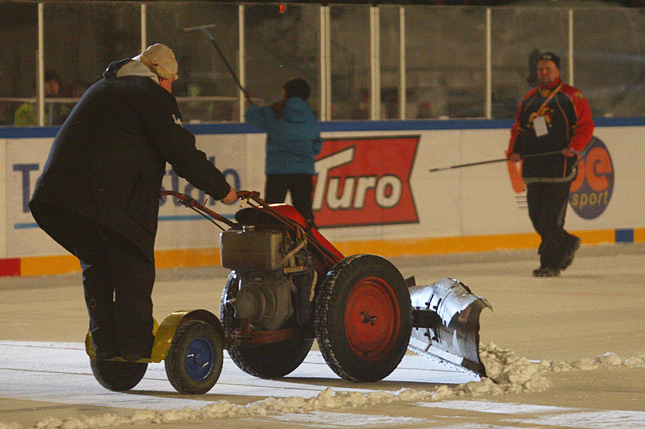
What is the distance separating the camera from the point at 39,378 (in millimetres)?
7625

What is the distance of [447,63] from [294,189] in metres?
3.66

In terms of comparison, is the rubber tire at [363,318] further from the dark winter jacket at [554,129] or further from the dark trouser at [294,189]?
the dark trouser at [294,189]

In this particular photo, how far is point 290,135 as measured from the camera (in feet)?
46.6

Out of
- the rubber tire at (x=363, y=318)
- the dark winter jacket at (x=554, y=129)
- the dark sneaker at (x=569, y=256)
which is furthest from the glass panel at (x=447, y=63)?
the rubber tire at (x=363, y=318)

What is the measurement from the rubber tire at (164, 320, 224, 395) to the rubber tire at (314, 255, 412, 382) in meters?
0.50

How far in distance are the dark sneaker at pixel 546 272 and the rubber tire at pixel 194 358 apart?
6659mm

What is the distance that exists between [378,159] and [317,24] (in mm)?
1653

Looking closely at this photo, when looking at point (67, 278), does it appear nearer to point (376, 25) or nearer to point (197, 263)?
point (197, 263)

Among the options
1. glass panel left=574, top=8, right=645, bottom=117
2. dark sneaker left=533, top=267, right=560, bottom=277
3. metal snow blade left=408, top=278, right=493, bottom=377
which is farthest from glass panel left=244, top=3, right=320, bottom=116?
metal snow blade left=408, top=278, right=493, bottom=377

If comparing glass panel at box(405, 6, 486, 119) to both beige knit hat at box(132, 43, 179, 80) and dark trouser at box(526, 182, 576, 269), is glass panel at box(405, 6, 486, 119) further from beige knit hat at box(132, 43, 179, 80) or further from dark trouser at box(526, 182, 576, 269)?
beige knit hat at box(132, 43, 179, 80)

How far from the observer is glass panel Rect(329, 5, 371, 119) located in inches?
632

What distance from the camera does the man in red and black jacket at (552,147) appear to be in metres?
13.3

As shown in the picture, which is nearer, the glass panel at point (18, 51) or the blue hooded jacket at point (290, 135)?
the blue hooded jacket at point (290, 135)

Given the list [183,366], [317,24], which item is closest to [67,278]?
[317,24]
